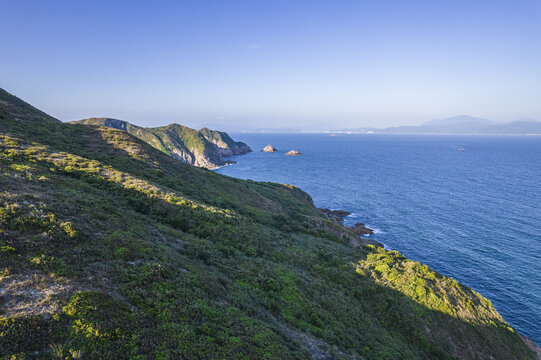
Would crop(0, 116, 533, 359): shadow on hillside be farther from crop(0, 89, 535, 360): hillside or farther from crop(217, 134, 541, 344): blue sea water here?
crop(217, 134, 541, 344): blue sea water

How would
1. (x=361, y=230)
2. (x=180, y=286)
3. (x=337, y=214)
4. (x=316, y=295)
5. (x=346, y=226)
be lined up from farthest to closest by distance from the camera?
(x=337, y=214)
(x=346, y=226)
(x=361, y=230)
(x=316, y=295)
(x=180, y=286)

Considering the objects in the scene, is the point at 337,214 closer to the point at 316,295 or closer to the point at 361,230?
the point at 361,230

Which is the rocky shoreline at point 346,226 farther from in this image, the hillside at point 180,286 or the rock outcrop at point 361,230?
the hillside at point 180,286

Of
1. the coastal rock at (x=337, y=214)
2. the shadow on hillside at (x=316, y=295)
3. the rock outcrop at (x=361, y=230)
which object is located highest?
the shadow on hillside at (x=316, y=295)

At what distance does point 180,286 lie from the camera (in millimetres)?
13039

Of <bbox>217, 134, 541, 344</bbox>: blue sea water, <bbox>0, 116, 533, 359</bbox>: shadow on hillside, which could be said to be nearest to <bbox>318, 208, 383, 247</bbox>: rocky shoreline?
<bbox>217, 134, 541, 344</bbox>: blue sea water

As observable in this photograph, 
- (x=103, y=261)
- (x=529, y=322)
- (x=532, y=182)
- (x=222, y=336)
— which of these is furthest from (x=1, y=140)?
(x=532, y=182)

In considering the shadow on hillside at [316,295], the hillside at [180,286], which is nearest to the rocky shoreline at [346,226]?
the hillside at [180,286]

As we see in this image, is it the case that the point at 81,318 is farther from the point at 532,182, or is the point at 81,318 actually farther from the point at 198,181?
the point at 532,182

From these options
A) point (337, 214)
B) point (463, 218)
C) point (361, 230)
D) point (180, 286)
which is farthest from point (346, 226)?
point (180, 286)

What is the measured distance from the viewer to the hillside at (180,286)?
9172 millimetres

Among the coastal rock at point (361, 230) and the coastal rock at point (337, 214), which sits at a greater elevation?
the coastal rock at point (337, 214)

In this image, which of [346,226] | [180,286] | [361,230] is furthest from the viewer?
[346,226]

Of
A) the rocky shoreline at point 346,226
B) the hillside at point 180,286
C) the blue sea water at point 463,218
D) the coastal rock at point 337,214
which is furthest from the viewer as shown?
the coastal rock at point 337,214
